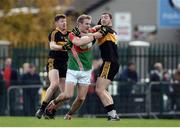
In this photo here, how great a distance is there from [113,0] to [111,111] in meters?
33.9

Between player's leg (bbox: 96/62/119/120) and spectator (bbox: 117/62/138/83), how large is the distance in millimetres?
8440

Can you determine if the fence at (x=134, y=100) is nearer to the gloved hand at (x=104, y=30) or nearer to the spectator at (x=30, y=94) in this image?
the spectator at (x=30, y=94)

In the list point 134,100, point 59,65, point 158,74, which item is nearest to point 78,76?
point 59,65

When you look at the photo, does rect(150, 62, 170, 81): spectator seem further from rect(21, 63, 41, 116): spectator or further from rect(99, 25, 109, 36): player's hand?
rect(99, 25, 109, 36): player's hand

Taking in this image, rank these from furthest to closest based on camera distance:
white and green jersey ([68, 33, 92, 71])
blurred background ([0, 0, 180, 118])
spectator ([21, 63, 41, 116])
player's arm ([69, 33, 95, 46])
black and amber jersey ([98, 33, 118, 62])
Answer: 1. blurred background ([0, 0, 180, 118])
2. spectator ([21, 63, 41, 116])
3. black and amber jersey ([98, 33, 118, 62])
4. white and green jersey ([68, 33, 92, 71])
5. player's arm ([69, 33, 95, 46])

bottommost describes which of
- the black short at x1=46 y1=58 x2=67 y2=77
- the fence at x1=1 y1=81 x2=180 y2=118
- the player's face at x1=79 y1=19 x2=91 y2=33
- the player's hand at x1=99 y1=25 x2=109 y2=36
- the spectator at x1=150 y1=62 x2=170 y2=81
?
the fence at x1=1 y1=81 x2=180 y2=118

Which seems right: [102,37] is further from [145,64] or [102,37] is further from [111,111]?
[145,64]

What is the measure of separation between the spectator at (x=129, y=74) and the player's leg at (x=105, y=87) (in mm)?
8440

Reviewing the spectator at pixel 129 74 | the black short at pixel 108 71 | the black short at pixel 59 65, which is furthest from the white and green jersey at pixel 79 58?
the spectator at pixel 129 74

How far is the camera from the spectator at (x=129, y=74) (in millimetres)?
32219

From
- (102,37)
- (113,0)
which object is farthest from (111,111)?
(113,0)

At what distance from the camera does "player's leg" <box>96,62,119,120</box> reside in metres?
23.5

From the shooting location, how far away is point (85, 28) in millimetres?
23141

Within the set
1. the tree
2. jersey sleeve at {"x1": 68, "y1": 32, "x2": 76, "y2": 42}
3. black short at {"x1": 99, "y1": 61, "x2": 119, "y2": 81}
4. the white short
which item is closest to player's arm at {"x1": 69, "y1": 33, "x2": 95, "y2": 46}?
jersey sleeve at {"x1": 68, "y1": 32, "x2": 76, "y2": 42}
